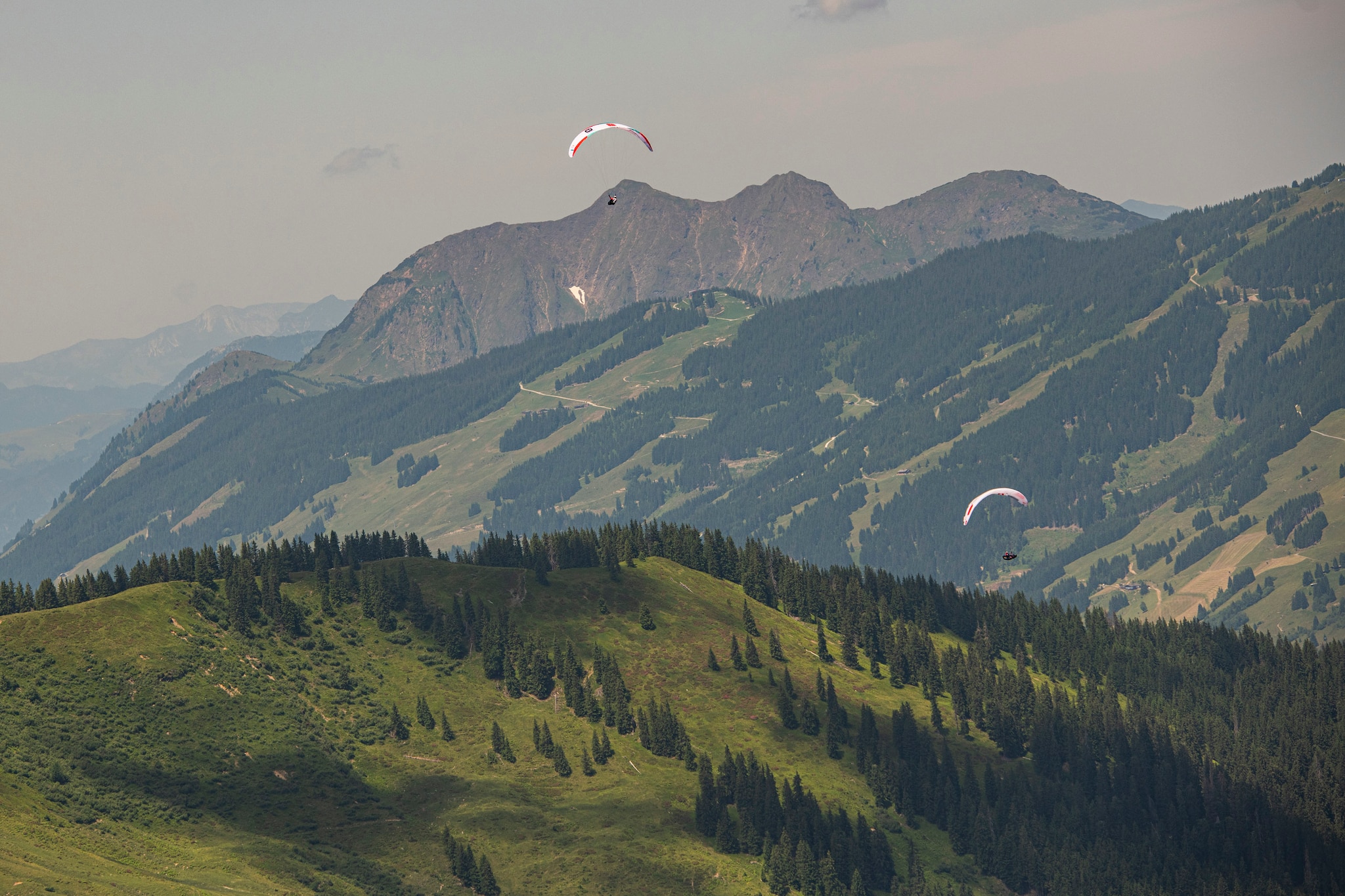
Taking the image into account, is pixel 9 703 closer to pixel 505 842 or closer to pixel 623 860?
pixel 505 842

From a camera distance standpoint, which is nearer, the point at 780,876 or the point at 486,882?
the point at 486,882

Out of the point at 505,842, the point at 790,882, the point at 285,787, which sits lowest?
the point at 790,882

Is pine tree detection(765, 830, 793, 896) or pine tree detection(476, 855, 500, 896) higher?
pine tree detection(476, 855, 500, 896)

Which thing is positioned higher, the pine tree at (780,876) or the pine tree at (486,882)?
the pine tree at (486,882)

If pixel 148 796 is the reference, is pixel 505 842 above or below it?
below

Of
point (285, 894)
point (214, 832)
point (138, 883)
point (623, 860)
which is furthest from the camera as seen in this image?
point (623, 860)

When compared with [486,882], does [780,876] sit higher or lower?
lower

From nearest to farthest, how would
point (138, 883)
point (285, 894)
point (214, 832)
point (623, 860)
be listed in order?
point (138, 883), point (285, 894), point (214, 832), point (623, 860)

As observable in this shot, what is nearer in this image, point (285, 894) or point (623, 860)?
point (285, 894)

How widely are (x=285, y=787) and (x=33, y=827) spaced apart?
46.0 metres

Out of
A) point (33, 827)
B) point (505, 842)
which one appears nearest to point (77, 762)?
point (33, 827)

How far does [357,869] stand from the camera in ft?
591

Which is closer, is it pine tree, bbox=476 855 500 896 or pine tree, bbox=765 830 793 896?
pine tree, bbox=476 855 500 896

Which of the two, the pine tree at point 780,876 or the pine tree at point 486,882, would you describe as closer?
the pine tree at point 486,882
